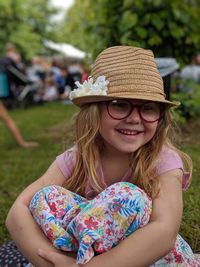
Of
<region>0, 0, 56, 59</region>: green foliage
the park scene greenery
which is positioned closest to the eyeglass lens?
the park scene greenery

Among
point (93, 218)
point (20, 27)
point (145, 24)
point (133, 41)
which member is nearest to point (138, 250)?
point (93, 218)

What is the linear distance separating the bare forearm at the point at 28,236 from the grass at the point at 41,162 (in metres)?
0.75

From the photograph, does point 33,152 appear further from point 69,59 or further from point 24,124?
point 69,59

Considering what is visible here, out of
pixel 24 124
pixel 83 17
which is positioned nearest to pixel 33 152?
pixel 83 17

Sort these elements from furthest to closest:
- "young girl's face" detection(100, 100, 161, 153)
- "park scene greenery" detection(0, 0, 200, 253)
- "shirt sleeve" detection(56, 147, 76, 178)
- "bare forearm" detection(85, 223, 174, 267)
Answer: "park scene greenery" detection(0, 0, 200, 253)
"shirt sleeve" detection(56, 147, 76, 178)
"young girl's face" detection(100, 100, 161, 153)
"bare forearm" detection(85, 223, 174, 267)

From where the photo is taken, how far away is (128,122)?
5.38 feet

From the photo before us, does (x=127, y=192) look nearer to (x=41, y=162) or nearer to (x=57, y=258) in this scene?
(x=57, y=258)

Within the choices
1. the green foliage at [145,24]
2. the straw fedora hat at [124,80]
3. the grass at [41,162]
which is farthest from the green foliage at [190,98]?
the straw fedora hat at [124,80]

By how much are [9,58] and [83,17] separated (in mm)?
4496

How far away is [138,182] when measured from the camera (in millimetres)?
1757

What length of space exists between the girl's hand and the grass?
89 centimetres

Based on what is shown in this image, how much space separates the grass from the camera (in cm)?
240

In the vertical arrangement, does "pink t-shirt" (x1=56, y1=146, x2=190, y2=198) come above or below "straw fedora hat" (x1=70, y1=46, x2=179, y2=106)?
below

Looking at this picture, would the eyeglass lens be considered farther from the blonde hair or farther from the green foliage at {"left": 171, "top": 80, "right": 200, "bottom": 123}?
the green foliage at {"left": 171, "top": 80, "right": 200, "bottom": 123}
